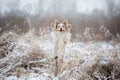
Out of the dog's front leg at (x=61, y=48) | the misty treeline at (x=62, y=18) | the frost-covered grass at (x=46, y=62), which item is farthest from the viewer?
the misty treeline at (x=62, y=18)

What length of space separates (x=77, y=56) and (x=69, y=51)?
0.32m

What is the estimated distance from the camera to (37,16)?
13.7 ft

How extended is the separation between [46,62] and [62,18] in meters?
1.24

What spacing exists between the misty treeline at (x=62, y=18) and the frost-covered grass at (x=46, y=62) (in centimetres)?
68

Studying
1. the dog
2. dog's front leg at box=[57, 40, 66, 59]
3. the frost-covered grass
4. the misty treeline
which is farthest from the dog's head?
the misty treeline

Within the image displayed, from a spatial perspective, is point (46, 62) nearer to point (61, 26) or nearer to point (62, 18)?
point (61, 26)

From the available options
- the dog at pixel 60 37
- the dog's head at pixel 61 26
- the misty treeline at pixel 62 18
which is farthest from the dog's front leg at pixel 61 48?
the misty treeline at pixel 62 18

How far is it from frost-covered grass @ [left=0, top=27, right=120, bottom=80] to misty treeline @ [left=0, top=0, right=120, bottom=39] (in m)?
0.68

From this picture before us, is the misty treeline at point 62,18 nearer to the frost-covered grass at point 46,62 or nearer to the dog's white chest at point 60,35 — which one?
the frost-covered grass at point 46,62

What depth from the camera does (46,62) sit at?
2.95m

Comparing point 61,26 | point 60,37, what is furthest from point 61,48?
point 61,26

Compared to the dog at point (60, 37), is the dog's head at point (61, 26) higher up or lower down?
higher up

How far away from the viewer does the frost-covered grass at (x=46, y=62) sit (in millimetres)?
2555

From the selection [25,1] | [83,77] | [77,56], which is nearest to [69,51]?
[77,56]
